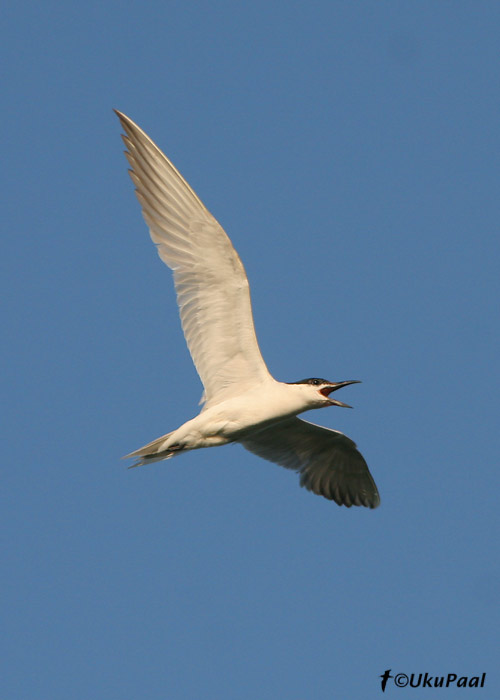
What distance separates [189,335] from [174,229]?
1.41m

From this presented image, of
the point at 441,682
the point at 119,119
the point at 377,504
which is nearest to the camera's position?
the point at 119,119

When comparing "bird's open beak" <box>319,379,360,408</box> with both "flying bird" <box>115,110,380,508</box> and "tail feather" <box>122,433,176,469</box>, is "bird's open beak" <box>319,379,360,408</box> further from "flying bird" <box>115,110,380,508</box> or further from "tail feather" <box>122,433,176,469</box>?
"tail feather" <box>122,433,176,469</box>

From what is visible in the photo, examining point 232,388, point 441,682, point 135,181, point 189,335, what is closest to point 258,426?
point 232,388

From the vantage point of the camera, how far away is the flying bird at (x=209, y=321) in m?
13.3

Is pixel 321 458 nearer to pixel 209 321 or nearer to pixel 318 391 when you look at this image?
pixel 318 391

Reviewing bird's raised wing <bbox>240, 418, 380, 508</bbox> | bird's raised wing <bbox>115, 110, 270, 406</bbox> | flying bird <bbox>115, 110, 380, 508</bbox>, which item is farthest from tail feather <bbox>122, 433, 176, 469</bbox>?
bird's raised wing <bbox>240, 418, 380, 508</bbox>

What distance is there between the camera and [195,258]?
13.5 metres

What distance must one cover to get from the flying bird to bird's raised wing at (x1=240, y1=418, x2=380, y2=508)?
1657 millimetres

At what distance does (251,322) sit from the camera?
44.7 ft

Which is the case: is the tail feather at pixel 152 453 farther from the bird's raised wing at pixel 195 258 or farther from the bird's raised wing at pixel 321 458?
the bird's raised wing at pixel 321 458

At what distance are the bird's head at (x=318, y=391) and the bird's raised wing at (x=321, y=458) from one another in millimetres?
1384

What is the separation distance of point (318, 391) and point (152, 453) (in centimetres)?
234

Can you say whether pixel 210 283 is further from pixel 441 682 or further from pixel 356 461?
pixel 441 682

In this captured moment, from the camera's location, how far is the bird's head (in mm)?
14109
